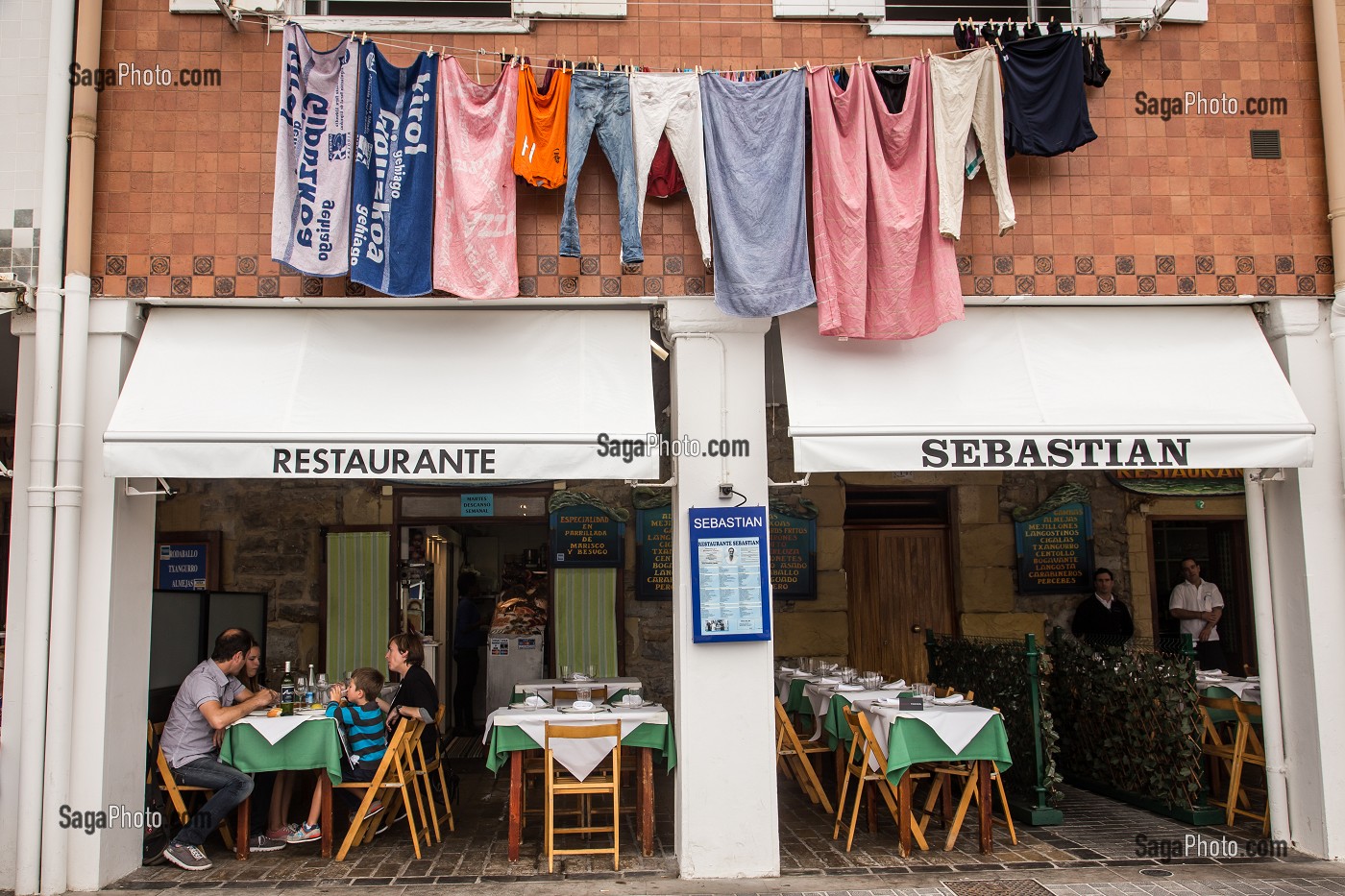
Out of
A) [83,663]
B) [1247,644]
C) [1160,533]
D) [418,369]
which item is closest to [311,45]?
[418,369]

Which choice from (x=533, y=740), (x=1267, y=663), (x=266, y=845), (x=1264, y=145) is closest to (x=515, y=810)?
(x=533, y=740)

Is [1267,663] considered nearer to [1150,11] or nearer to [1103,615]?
[1103,615]

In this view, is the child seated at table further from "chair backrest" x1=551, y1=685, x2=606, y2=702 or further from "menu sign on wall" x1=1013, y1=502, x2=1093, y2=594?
"menu sign on wall" x1=1013, y1=502, x2=1093, y2=594

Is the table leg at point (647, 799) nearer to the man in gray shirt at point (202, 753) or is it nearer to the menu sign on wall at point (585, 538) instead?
the man in gray shirt at point (202, 753)

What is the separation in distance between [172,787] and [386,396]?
2808 millimetres

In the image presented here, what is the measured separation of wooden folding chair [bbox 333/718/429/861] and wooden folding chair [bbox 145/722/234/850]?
84cm

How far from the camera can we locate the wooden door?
1084 centimetres

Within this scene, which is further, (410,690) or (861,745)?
(861,745)

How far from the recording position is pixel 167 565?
10102 millimetres

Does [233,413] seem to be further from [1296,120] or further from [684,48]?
[1296,120]

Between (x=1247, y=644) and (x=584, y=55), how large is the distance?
9.04 meters

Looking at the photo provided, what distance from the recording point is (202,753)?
677 centimetres

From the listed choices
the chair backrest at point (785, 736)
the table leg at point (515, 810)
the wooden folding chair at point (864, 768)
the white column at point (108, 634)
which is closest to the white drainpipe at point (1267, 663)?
the wooden folding chair at point (864, 768)

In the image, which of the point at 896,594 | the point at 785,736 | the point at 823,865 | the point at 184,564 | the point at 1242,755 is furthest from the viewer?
the point at 896,594
